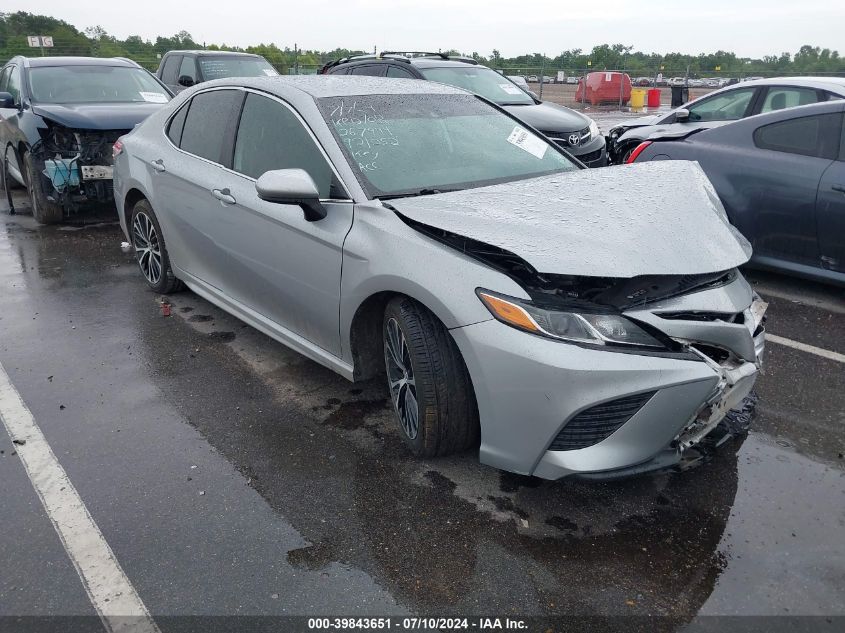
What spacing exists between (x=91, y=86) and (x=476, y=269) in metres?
7.25

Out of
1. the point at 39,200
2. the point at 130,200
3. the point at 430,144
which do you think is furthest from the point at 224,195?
the point at 39,200

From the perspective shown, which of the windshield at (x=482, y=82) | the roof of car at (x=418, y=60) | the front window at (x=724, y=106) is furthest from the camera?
the roof of car at (x=418, y=60)

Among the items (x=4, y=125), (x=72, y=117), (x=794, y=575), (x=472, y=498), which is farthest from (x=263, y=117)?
(x=4, y=125)

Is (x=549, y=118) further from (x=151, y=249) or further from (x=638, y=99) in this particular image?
(x=638, y=99)

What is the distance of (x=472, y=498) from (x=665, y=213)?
148 centimetres

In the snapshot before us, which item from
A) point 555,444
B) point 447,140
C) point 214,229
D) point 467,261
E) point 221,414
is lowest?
point 221,414

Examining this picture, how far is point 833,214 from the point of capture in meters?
5.05

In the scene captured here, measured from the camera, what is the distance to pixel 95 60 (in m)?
8.73

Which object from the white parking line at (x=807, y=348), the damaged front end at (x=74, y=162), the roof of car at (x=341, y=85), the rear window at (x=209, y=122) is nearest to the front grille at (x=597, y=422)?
the roof of car at (x=341, y=85)

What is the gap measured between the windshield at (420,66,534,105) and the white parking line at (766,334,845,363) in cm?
597

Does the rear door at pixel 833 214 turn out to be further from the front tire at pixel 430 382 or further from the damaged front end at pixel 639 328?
the front tire at pixel 430 382

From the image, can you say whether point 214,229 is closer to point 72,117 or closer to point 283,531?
point 283,531

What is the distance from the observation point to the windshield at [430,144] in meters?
3.49

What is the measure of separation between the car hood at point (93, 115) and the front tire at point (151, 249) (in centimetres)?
221
